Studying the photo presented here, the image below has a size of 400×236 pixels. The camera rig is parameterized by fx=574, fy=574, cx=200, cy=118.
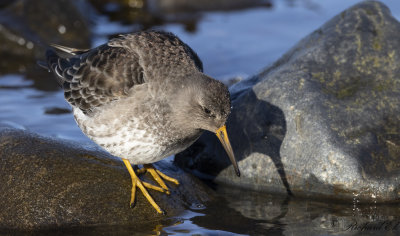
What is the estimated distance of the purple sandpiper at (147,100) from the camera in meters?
6.04

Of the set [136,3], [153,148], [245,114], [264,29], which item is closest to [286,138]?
[245,114]

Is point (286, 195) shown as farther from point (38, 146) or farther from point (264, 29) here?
point (264, 29)

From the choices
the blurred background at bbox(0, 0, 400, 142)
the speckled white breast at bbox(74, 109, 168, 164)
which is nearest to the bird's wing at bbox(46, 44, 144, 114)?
the speckled white breast at bbox(74, 109, 168, 164)

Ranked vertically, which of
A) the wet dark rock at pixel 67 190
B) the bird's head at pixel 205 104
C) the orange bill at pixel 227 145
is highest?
the bird's head at pixel 205 104

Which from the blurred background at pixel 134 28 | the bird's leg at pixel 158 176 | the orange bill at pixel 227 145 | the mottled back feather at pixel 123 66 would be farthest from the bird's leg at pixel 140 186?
the blurred background at pixel 134 28

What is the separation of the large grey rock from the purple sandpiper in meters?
0.97

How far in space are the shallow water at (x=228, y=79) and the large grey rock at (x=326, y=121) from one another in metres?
0.26

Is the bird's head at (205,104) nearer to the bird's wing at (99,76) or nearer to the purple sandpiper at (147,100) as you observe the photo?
the purple sandpiper at (147,100)

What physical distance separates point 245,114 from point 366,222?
2.04 meters

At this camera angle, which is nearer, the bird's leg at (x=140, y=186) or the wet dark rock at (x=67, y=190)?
the wet dark rock at (x=67, y=190)

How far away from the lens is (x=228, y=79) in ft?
34.8

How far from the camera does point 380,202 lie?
21.4 feet

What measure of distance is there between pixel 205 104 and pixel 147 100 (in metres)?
0.62

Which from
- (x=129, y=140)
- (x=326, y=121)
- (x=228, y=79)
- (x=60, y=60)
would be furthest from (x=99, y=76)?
(x=228, y=79)
